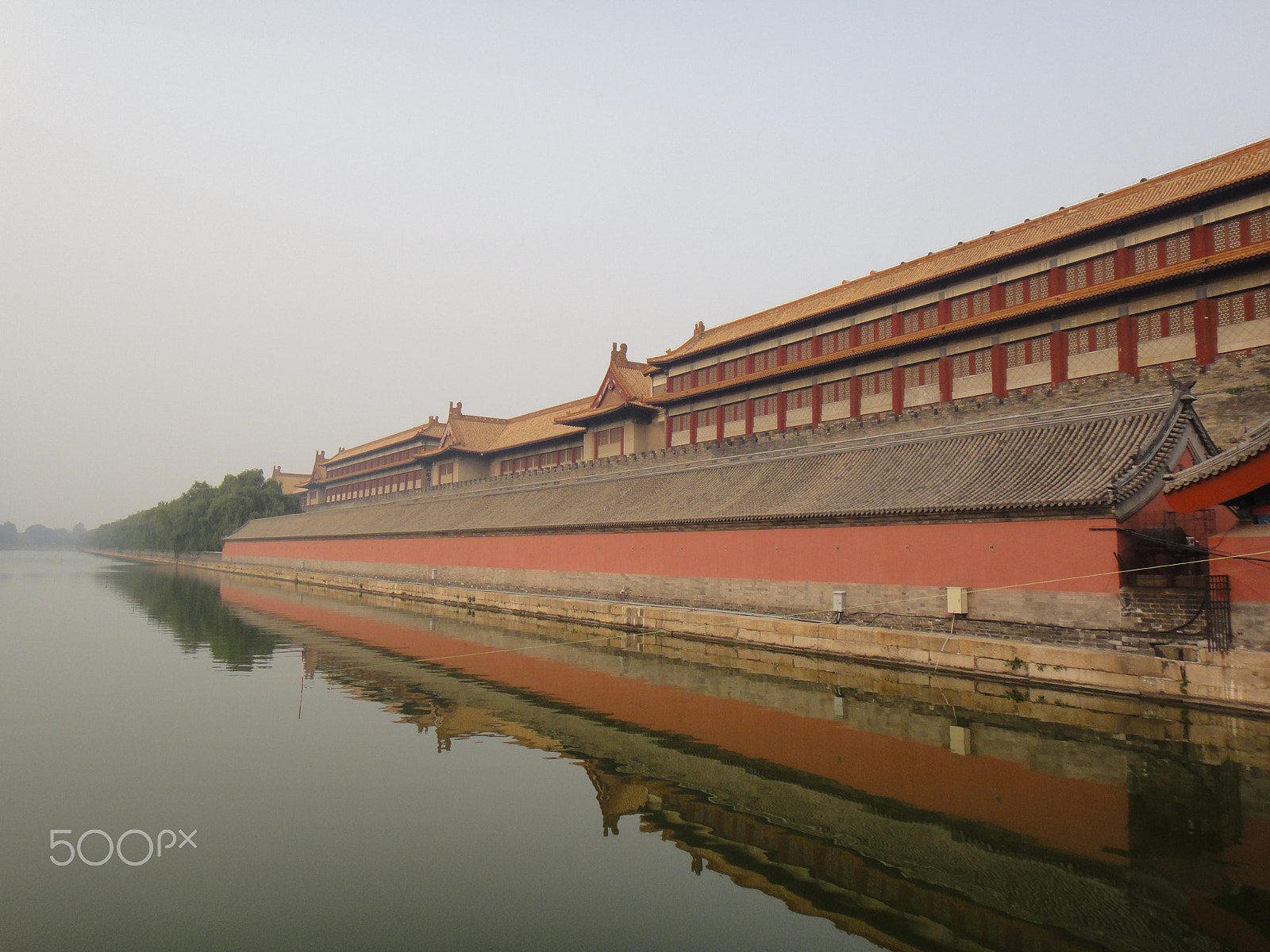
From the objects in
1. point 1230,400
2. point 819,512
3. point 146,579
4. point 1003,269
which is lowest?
point 146,579

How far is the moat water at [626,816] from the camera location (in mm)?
5371

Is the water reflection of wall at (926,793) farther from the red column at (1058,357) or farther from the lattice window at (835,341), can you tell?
the lattice window at (835,341)

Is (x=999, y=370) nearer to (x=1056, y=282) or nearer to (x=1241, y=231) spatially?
(x=1056, y=282)

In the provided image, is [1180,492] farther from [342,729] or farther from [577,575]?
[577,575]

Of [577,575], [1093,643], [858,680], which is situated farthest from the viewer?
[577,575]

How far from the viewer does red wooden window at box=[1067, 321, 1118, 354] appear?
60.4 feet

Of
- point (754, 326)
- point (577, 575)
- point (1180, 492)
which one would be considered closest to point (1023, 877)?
point (1180, 492)

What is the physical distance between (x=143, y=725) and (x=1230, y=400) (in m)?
21.0

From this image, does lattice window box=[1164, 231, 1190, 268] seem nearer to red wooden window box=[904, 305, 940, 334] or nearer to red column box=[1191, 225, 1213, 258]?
red column box=[1191, 225, 1213, 258]

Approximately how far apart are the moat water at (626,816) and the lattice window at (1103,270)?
42.4ft

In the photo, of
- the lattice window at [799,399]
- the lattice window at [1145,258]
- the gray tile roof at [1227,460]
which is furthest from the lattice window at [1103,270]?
the gray tile roof at [1227,460]

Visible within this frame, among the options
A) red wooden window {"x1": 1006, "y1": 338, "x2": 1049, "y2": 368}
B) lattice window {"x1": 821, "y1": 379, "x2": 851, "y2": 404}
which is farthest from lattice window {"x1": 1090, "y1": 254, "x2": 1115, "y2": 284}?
lattice window {"x1": 821, "y1": 379, "x2": 851, "y2": 404}

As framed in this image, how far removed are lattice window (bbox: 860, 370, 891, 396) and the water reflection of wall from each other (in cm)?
1217

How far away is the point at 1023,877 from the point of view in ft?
19.5
